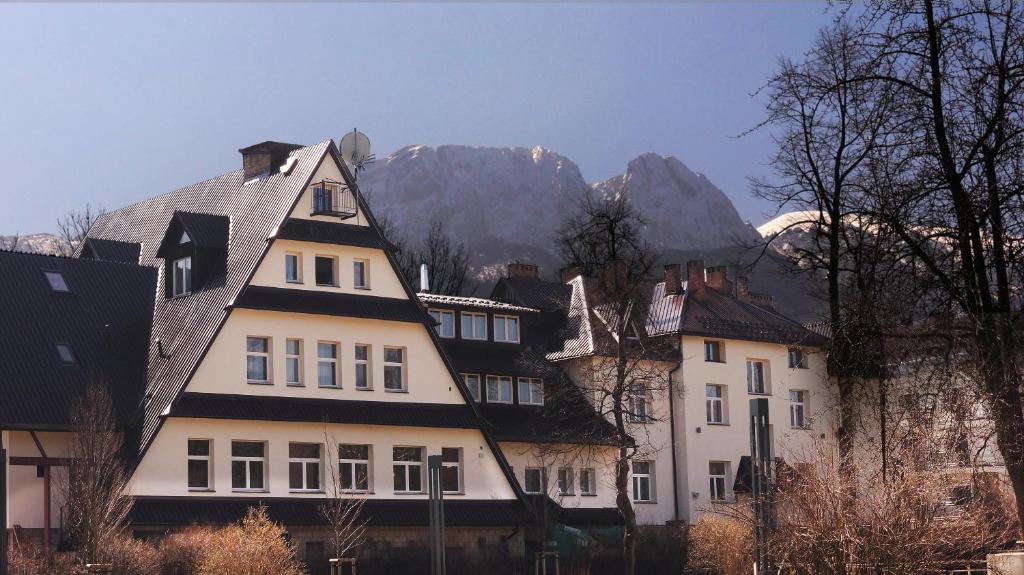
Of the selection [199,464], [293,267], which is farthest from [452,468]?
[199,464]

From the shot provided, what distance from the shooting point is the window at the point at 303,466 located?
163 feet

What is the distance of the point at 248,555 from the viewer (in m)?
36.1

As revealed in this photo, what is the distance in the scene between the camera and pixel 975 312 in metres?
21.7

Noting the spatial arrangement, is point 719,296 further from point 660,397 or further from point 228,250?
point 228,250

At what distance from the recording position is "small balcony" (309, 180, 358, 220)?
171ft

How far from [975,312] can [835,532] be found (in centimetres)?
393

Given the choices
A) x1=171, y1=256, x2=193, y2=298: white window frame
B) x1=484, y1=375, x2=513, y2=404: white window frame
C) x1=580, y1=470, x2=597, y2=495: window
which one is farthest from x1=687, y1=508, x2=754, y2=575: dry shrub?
x1=171, y1=256, x2=193, y2=298: white window frame

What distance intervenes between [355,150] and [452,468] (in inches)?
487

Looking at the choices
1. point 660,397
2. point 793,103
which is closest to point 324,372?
point 660,397

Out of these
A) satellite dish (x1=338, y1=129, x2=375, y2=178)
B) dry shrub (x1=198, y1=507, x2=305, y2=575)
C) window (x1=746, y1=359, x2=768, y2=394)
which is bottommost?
dry shrub (x1=198, y1=507, x2=305, y2=575)

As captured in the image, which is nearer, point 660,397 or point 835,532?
point 835,532

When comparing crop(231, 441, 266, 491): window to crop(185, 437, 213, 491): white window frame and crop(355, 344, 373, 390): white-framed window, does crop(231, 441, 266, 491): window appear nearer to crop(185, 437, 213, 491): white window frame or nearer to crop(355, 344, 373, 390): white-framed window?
crop(185, 437, 213, 491): white window frame

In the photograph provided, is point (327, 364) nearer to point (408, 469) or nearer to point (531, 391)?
point (408, 469)

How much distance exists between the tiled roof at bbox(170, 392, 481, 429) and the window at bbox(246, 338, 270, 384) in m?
0.82
